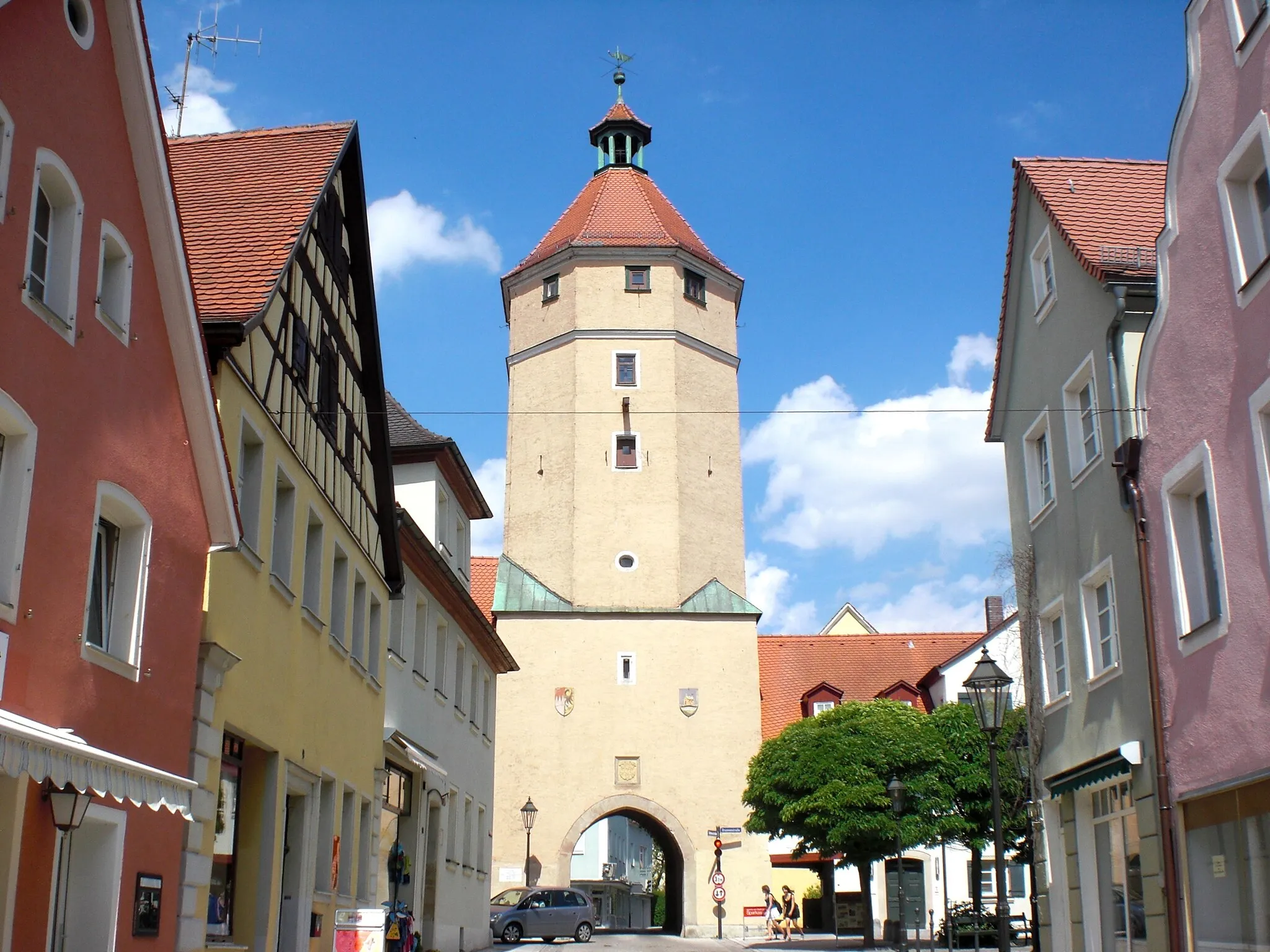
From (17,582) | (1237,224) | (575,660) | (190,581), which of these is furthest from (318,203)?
(575,660)

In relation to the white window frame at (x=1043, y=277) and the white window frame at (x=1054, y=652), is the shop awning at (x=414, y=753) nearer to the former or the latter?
the white window frame at (x=1054, y=652)

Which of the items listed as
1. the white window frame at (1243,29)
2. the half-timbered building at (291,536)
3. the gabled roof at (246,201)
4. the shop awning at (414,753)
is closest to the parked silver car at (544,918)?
the shop awning at (414,753)

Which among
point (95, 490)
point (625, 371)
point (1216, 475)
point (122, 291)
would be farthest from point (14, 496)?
point (625, 371)

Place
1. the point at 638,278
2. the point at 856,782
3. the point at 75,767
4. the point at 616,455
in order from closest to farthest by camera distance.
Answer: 1. the point at 75,767
2. the point at 856,782
3. the point at 616,455
4. the point at 638,278

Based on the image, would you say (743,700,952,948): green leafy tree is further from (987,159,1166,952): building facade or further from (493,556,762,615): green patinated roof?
(987,159,1166,952): building facade

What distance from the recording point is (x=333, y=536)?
16547 mm

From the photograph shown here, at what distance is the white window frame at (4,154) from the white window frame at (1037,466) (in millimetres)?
12807

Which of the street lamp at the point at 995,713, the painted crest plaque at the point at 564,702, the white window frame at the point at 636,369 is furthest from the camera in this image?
the white window frame at the point at 636,369

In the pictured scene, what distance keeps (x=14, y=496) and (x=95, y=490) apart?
1.07 metres

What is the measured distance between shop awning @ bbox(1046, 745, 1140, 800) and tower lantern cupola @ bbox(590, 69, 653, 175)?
35778 millimetres

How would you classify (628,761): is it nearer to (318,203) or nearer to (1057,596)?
(1057,596)

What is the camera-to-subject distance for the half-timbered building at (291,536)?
12.9 m

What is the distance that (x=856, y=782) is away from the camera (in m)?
31.0

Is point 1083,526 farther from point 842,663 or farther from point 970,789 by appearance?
point 842,663
